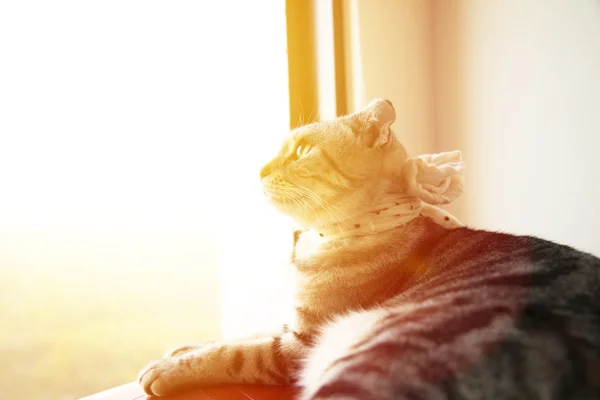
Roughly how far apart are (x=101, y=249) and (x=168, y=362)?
372 millimetres

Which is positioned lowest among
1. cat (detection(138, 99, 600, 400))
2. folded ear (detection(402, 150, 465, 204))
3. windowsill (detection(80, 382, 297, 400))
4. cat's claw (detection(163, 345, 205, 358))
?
windowsill (detection(80, 382, 297, 400))

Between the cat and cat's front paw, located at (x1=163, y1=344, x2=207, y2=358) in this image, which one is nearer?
the cat

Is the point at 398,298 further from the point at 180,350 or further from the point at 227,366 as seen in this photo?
the point at 180,350

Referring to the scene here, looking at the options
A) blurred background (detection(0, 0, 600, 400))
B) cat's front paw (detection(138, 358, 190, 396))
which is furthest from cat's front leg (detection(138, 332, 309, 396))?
blurred background (detection(0, 0, 600, 400))

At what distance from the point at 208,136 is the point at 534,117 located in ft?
3.37

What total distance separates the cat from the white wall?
51 centimetres

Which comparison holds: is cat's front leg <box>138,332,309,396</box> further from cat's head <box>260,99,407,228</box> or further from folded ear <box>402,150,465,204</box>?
folded ear <box>402,150,465,204</box>

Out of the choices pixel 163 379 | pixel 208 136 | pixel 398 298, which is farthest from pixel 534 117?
pixel 163 379

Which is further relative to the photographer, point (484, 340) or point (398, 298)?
point (398, 298)

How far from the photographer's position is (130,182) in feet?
3.51

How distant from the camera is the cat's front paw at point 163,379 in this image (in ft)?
2.73

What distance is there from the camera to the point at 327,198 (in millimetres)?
964

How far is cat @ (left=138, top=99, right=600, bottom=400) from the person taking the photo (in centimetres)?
50

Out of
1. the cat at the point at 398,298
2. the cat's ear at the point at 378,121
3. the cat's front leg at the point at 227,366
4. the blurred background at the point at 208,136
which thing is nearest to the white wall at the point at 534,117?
the blurred background at the point at 208,136
